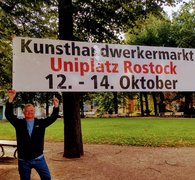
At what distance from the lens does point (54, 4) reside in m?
12.3

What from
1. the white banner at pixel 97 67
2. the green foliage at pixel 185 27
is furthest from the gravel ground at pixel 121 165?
the green foliage at pixel 185 27

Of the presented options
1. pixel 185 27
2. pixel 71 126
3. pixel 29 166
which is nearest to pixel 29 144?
pixel 29 166

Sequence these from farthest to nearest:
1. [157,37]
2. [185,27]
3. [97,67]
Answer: [157,37] → [185,27] → [97,67]

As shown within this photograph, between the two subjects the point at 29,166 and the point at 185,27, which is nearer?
the point at 29,166

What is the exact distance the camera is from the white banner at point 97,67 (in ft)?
18.6

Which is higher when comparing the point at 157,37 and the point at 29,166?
the point at 157,37

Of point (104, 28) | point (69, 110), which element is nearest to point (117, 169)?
point (69, 110)

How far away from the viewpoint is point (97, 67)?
19.6 ft

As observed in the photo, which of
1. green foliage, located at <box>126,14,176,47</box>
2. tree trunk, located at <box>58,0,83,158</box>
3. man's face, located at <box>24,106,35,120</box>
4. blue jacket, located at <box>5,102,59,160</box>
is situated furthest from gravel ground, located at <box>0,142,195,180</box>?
green foliage, located at <box>126,14,176,47</box>

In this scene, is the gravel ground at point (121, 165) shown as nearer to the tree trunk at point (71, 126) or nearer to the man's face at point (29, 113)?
the tree trunk at point (71, 126)

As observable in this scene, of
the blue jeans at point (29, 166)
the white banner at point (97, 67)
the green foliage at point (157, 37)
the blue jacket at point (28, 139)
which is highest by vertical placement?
the green foliage at point (157, 37)

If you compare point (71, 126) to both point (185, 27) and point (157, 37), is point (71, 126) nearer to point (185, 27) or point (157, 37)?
point (185, 27)

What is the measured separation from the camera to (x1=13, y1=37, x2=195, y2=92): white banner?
5.67 metres

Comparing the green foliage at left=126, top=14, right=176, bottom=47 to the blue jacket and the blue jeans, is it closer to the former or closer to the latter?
the blue jacket
